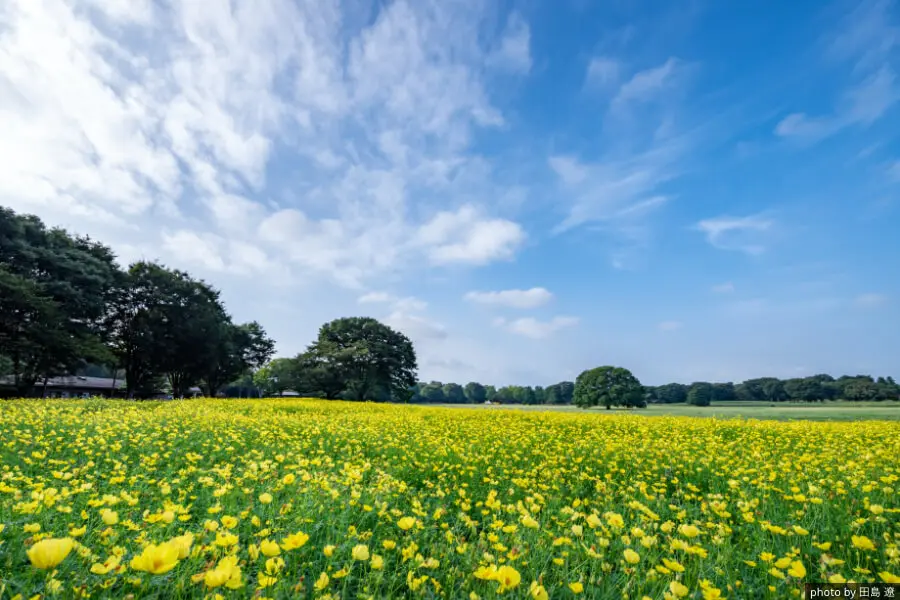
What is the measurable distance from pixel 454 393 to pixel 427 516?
99499 mm

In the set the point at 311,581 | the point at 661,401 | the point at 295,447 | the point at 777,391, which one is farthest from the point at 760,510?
the point at 777,391

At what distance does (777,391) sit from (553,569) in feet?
317

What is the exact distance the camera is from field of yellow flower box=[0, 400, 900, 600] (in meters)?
2.16

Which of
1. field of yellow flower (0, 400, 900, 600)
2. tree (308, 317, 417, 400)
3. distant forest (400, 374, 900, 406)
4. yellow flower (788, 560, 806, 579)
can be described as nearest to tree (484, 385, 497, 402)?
distant forest (400, 374, 900, 406)

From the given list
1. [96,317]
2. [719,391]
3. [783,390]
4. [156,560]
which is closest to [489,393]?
[719,391]

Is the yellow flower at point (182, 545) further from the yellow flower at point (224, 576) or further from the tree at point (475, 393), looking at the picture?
the tree at point (475, 393)

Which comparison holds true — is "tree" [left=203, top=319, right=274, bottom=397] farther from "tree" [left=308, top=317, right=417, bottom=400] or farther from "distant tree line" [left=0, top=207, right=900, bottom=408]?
"tree" [left=308, top=317, right=417, bottom=400]

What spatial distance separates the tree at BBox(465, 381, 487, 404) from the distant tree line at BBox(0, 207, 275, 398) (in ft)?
237

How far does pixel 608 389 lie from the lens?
54.6 m

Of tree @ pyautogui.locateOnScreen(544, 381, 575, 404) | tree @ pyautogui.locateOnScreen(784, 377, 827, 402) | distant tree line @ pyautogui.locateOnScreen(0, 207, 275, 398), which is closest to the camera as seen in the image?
distant tree line @ pyautogui.locateOnScreen(0, 207, 275, 398)

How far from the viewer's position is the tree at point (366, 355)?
40.0m

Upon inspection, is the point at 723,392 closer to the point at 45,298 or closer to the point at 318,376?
the point at 318,376

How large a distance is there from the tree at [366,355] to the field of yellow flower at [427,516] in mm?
31850

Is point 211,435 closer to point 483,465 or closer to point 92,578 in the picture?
point 483,465
